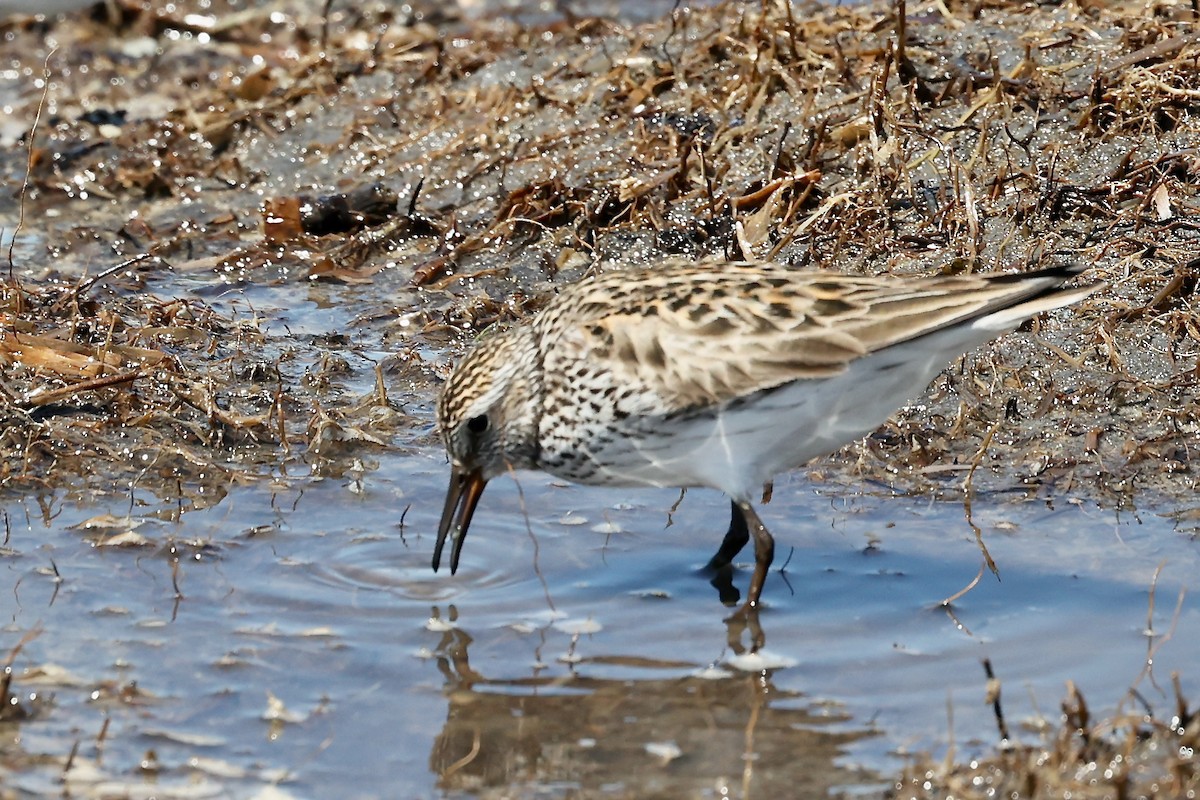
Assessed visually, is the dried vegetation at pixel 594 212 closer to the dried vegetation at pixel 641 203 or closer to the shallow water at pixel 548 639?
the dried vegetation at pixel 641 203

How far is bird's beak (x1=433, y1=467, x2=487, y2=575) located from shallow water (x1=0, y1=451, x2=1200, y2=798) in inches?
6.1

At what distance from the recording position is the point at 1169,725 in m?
4.80

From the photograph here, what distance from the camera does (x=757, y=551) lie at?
6.22 metres

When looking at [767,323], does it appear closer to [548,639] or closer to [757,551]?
[757,551]

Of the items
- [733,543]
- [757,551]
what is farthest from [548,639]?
[733,543]

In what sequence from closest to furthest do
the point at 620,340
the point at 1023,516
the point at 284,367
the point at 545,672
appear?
1. the point at 545,672
2. the point at 620,340
3. the point at 1023,516
4. the point at 284,367

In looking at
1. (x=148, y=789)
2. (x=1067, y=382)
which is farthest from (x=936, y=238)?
(x=148, y=789)

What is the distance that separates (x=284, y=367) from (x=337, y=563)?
2.20 m

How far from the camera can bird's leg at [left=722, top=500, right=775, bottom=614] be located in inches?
242

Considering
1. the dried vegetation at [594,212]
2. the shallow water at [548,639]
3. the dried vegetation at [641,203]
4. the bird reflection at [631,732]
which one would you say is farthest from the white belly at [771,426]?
the dried vegetation at [641,203]

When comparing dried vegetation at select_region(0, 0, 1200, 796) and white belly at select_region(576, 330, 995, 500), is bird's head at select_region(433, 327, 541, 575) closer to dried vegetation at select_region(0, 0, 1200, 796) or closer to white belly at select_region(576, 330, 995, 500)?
white belly at select_region(576, 330, 995, 500)

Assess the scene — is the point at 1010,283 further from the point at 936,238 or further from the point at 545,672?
the point at 936,238

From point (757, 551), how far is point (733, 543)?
0.30 meters

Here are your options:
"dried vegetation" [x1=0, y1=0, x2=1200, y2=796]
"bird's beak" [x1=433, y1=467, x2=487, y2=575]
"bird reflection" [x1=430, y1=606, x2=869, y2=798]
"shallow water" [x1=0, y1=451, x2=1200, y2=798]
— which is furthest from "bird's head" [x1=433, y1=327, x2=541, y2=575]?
"dried vegetation" [x1=0, y1=0, x2=1200, y2=796]
